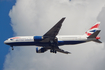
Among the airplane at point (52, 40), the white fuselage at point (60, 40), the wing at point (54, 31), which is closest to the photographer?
the wing at point (54, 31)

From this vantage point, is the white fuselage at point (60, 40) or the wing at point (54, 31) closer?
the wing at point (54, 31)

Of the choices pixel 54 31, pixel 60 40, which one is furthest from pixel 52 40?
pixel 54 31

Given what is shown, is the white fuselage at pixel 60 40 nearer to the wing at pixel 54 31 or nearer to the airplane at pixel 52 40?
the airplane at pixel 52 40

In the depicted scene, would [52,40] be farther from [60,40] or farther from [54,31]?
[54,31]

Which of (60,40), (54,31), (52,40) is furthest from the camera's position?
(60,40)

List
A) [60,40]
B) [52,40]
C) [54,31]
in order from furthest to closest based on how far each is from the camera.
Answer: [60,40] → [52,40] → [54,31]

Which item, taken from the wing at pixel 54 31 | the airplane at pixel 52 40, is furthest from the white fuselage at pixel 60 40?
the wing at pixel 54 31

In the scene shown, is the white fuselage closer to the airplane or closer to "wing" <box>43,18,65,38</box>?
the airplane

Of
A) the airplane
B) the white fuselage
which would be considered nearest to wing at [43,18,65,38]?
the airplane

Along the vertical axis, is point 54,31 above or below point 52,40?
above

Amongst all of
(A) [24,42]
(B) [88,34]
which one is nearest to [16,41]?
(A) [24,42]

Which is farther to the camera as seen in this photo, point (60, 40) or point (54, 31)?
point (60, 40)

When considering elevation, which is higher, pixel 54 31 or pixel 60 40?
pixel 54 31

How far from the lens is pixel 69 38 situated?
207ft
